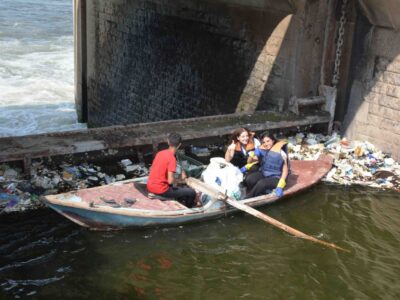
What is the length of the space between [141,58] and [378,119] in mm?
7948

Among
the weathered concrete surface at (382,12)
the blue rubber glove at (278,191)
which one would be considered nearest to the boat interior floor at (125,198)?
the blue rubber glove at (278,191)

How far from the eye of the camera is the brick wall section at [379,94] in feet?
33.2

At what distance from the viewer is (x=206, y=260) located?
674cm

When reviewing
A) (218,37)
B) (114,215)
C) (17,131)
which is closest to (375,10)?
(218,37)

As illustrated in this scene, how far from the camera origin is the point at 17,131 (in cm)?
1867

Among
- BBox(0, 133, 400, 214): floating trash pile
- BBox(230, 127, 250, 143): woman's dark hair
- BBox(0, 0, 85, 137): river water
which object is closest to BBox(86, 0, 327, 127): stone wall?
BBox(0, 133, 400, 214): floating trash pile

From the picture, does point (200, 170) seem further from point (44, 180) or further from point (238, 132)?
point (44, 180)

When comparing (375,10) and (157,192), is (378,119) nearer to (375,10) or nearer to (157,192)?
(375,10)

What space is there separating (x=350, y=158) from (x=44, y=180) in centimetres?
554

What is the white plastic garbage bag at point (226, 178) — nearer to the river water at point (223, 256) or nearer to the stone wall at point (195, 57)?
the river water at point (223, 256)

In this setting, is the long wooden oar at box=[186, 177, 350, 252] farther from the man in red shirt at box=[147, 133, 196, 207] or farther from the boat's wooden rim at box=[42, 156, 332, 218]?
the man in red shirt at box=[147, 133, 196, 207]

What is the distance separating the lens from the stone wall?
434 inches

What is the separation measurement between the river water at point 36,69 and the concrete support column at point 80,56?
A: 71cm

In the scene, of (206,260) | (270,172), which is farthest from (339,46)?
(206,260)
